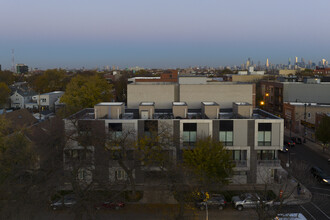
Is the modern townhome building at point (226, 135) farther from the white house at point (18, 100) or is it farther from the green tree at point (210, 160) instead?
the white house at point (18, 100)

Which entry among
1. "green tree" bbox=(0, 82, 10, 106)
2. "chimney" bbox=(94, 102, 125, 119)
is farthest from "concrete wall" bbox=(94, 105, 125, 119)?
"green tree" bbox=(0, 82, 10, 106)

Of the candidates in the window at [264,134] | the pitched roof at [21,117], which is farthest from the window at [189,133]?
the pitched roof at [21,117]

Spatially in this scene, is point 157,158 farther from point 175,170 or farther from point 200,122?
point 200,122

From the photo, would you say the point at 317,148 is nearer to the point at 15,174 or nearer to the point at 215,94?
the point at 215,94

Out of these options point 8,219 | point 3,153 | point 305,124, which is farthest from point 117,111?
point 305,124

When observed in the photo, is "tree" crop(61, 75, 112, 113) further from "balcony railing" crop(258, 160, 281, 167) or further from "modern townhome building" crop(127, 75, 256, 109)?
"balcony railing" crop(258, 160, 281, 167)

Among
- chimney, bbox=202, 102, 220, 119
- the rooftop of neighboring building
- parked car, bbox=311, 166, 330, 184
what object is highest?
chimney, bbox=202, 102, 220, 119
